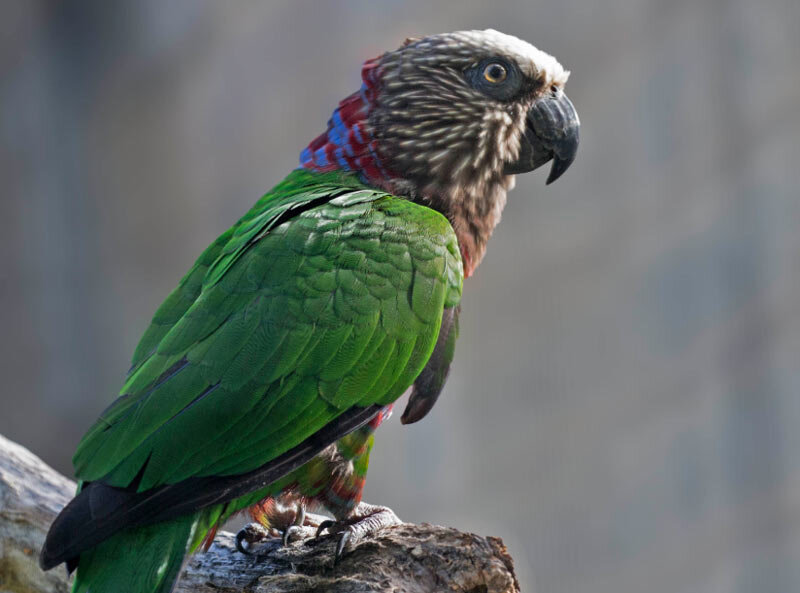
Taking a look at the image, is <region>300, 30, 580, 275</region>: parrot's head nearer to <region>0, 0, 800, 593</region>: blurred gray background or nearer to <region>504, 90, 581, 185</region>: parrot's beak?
<region>504, 90, 581, 185</region>: parrot's beak

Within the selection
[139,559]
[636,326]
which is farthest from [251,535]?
[636,326]

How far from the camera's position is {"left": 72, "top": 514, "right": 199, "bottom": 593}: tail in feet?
6.88

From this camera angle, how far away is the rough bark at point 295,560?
7.70ft

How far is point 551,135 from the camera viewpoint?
300 centimetres

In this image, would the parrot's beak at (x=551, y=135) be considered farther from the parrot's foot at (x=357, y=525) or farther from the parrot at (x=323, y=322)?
the parrot's foot at (x=357, y=525)

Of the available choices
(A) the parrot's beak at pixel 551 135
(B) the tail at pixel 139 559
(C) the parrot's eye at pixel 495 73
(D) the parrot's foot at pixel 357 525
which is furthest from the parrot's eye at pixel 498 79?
(B) the tail at pixel 139 559

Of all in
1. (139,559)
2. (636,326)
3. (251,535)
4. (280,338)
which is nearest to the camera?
(139,559)

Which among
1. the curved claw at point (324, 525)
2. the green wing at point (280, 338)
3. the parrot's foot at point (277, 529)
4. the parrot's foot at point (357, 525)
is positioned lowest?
the parrot's foot at point (277, 529)

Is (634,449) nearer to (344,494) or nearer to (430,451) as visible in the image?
(430,451)

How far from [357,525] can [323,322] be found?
587 mm

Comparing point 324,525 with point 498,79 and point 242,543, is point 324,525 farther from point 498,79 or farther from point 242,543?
point 498,79

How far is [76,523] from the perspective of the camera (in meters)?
2.08

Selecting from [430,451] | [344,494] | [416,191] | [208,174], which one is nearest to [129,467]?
[344,494]

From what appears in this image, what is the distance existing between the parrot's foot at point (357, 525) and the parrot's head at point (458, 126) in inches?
32.6
